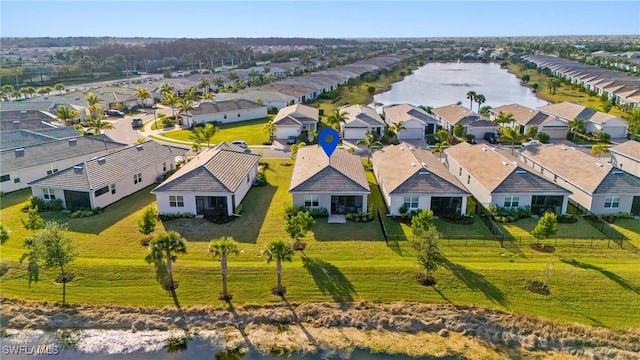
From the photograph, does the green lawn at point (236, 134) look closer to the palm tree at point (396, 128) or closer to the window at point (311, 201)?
the palm tree at point (396, 128)

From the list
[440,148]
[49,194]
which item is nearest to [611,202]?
[440,148]

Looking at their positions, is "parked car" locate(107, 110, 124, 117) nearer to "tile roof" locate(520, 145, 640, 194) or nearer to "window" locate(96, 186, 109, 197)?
"window" locate(96, 186, 109, 197)

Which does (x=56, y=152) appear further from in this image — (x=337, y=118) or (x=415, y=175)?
(x=415, y=175)

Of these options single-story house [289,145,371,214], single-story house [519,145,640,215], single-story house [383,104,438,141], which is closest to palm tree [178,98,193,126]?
single-story house [383,104,438,141]

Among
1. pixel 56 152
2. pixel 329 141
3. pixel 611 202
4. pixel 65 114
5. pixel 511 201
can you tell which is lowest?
pixel 611 202

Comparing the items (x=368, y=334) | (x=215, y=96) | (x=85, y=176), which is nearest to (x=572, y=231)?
(x=368, y=334)
